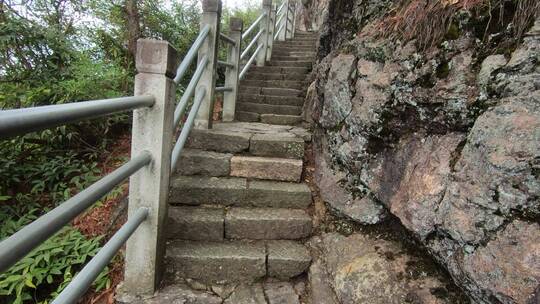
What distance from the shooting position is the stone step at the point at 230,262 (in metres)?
2.08

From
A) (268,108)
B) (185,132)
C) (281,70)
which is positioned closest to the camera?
(185,132)

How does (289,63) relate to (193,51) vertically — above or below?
above

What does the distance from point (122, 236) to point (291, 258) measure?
1.12 m

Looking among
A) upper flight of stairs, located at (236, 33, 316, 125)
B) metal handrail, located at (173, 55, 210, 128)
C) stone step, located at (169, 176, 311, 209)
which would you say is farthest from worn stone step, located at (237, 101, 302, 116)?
stone step, located at (169, 176, 311, 209)

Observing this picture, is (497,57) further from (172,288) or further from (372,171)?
(172,288)

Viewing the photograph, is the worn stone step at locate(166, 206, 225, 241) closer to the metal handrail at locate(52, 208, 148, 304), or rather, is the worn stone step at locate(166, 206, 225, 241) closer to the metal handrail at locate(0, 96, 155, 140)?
the metal handrail at locate(52, 208, 148, 304)

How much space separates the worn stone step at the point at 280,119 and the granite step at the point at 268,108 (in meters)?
0.20

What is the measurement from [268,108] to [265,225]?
2179 mm

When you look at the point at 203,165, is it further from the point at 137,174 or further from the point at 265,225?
the point at 137,174

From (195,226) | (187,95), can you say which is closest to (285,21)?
(187,95)

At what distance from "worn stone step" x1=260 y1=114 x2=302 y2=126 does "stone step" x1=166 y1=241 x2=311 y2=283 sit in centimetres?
201

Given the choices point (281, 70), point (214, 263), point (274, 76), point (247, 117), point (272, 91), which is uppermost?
point (281, 70)

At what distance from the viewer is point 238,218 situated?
2297mm

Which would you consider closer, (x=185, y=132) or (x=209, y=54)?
(x=185, y=132)
